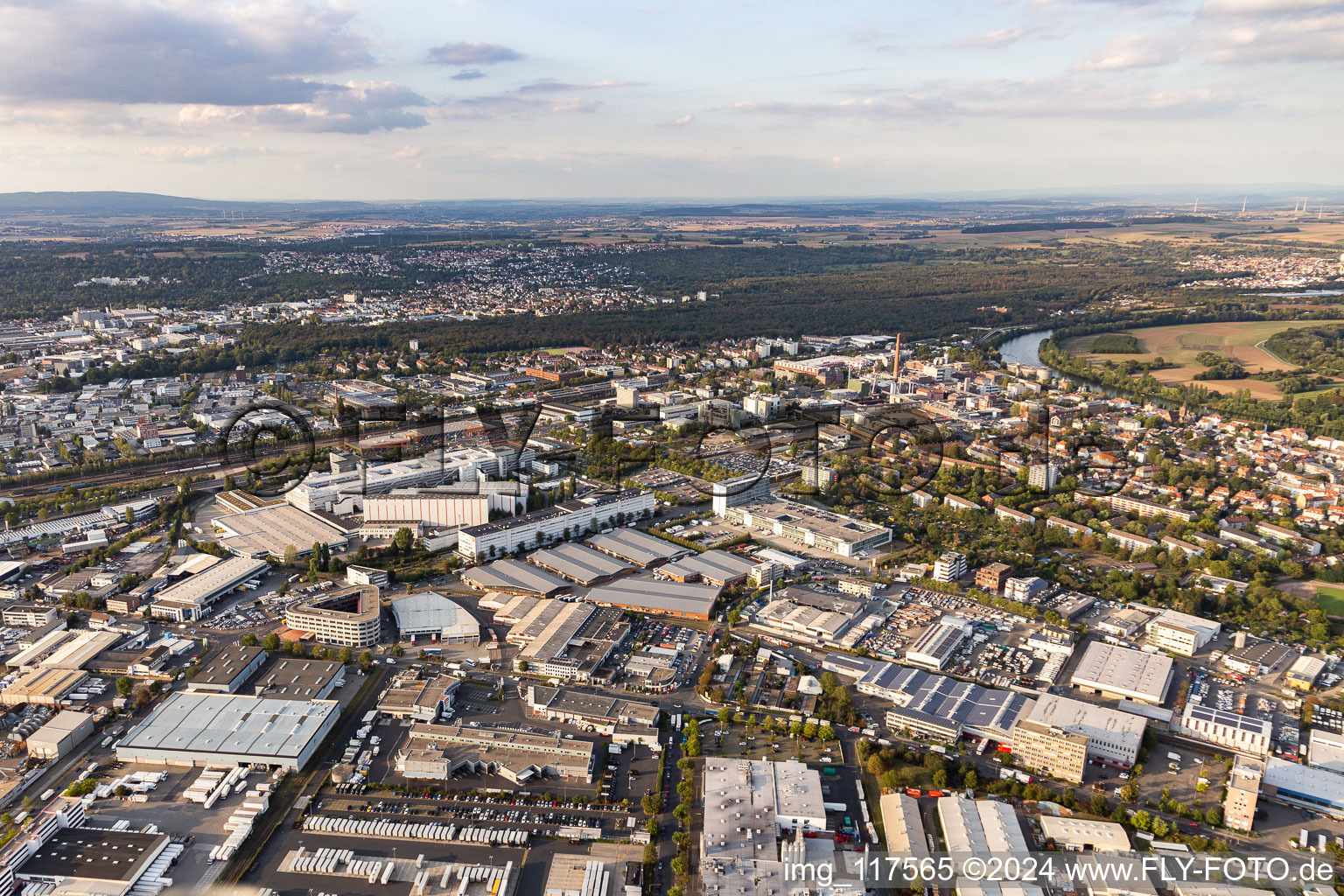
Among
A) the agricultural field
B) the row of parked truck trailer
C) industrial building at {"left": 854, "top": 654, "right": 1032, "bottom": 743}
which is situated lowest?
the row of parked truck trailer

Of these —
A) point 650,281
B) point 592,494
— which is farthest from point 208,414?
point 650,281

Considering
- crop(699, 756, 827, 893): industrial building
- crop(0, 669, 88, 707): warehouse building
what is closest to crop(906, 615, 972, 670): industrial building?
crop(699, 756, 827, 893): industrial building

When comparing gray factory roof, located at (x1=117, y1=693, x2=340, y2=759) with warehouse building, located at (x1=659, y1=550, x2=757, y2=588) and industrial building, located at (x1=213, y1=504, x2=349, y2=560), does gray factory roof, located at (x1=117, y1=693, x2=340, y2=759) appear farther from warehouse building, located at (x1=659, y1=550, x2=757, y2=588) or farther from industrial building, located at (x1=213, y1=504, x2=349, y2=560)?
warehouse building, located at (x1=659, y1=550, x2=757, y2=588)

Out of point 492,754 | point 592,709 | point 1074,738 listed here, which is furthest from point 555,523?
point 1074,738

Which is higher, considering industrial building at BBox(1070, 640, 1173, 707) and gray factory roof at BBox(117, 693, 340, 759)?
gray factory roof at BBox(117, 693, 340, 759)

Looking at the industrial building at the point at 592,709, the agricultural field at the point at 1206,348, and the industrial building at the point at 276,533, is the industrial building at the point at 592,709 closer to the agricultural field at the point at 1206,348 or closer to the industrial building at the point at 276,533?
the industrial building at the point at 276,533

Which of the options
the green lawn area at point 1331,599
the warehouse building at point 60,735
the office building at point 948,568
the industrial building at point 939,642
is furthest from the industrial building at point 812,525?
the warehouse building at point 60,735

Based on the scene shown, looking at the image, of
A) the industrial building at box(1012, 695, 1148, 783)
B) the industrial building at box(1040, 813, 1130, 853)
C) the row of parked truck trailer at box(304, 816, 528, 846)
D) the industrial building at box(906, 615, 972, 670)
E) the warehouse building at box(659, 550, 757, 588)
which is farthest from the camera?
the warehouse building at box(659, 550, 757, 588)
